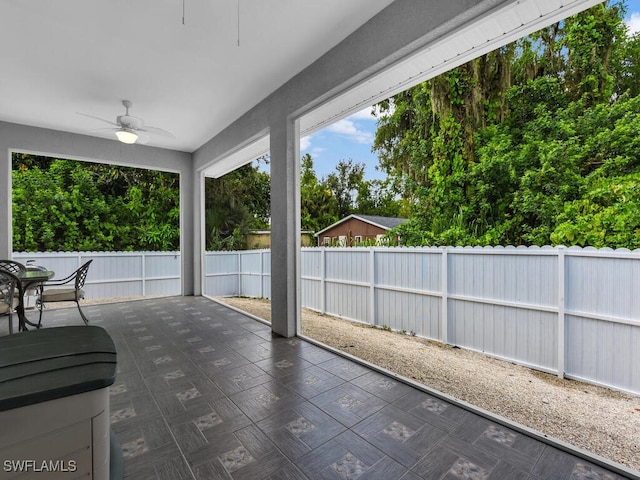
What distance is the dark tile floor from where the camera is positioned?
1480 mm

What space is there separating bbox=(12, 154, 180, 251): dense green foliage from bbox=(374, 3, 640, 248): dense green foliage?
6496 millimetres

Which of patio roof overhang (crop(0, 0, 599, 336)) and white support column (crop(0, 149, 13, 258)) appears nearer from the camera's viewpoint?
patio roof overhang (crop(0, 0, 599, 336))

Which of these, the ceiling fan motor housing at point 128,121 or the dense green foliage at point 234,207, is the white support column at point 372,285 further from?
the dense green foliage at point 234,207

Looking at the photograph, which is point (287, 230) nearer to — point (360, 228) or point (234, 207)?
point (360, 228)

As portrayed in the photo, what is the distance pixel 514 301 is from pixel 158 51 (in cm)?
460

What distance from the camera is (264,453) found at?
160 centimetres

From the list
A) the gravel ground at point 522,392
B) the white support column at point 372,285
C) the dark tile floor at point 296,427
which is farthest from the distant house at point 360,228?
the dark tile floor at point 296,427

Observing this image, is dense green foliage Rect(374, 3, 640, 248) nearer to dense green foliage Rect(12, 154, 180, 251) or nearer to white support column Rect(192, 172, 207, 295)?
white support column Rect(192, 172, 207, 295)

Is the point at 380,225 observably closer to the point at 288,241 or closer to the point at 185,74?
the point at 288,241

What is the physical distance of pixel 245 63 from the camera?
321 centimetres

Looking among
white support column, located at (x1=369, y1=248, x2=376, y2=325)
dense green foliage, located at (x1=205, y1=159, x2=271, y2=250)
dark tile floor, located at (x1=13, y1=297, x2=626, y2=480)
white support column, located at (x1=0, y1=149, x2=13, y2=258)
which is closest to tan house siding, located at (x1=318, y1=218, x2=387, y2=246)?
dense green foliage, located at (x1=205, y1=159, x2=271, y2=250)

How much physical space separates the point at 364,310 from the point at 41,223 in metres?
7.69

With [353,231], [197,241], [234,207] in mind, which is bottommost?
[197,241]

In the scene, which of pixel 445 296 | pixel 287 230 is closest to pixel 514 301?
pixel 445 296
